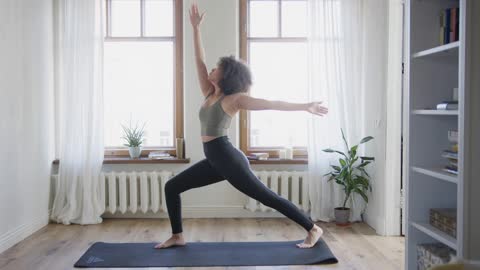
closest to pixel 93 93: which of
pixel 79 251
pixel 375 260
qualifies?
pixel 79 251

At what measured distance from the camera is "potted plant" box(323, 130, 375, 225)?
471 centimetres

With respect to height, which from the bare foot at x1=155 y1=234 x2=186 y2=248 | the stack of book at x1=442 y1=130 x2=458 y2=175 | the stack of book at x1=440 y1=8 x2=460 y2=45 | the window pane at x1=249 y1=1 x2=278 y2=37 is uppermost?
the window pane at x1=249 y1=1 x2=278 y2=37

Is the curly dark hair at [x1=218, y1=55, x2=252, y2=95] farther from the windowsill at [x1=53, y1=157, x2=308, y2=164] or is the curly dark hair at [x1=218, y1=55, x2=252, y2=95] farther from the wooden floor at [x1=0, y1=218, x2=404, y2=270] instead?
the windowsill at [x1=53, y1=157, x2=308, y2=164]

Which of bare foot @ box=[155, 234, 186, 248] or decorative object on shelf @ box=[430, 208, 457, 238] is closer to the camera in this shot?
decorative object on shelf @ box=[430, 208, 457, 238]

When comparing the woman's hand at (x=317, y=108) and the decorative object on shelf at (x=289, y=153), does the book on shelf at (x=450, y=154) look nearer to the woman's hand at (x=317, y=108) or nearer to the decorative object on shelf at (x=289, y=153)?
the woman's hand at (x=317, y=108)

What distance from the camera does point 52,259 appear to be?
12.3 ft

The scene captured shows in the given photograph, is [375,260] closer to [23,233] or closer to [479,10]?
[479,10]

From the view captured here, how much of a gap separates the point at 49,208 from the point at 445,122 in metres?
3.56

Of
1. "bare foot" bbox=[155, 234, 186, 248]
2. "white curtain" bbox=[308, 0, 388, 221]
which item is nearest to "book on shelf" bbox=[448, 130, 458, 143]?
"white curtain" bbox=[308, 0, 388, 221]

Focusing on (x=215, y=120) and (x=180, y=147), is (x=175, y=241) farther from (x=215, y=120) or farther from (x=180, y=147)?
(x=180, y=147)

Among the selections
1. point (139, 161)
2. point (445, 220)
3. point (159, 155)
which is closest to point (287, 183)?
point (159, 155)

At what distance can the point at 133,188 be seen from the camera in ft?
16.4

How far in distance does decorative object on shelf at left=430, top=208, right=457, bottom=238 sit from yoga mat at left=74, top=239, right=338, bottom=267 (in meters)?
0.88

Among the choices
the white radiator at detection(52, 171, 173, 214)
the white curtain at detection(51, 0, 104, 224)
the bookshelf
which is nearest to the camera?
the bookshelf
